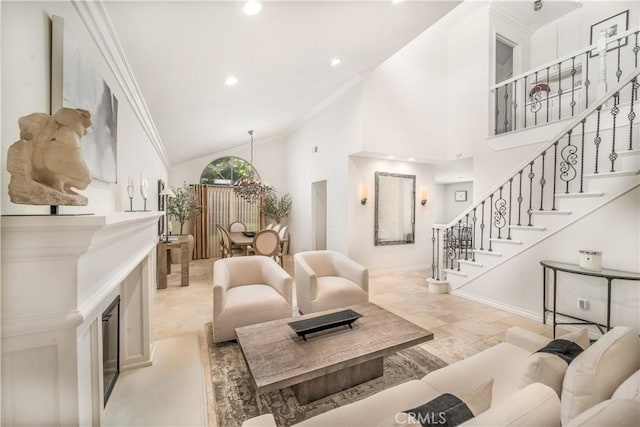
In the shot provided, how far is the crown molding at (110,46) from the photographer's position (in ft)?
4.73

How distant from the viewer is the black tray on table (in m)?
1.95

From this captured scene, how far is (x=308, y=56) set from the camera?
3.31 metres

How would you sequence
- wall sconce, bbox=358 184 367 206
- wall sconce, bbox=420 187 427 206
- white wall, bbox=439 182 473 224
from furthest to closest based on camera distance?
white wall, bbox=439 182 473 224
wall sconce, bbox=420 187 427 206
wall sconce, bbox=358 184 367 206

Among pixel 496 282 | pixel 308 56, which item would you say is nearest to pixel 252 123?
pixel 308 56

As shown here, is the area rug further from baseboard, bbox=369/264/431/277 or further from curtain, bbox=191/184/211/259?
curtain, bbox=191/184/211/259

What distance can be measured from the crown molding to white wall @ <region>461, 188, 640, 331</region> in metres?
4.61

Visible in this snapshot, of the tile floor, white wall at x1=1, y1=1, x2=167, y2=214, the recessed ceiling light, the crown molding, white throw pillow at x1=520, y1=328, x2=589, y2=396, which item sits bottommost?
the tile floor

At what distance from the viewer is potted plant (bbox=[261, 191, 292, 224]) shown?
771 cm

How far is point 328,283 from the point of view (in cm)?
325

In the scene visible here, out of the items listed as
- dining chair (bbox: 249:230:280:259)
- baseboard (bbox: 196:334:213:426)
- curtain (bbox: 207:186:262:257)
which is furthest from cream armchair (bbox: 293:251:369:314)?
curtain (bbox: 207:186:262:257)

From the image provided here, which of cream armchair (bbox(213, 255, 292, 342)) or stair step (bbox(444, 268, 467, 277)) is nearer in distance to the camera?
cream armchair (bbox(213, 255, 292, 342))

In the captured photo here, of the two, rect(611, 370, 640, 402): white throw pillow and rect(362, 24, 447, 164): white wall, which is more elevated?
rect(362, 24, 447, 164): white wall

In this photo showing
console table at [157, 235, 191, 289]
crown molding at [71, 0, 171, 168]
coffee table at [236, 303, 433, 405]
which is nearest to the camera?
crown molding at [71, 0, 171, 168]

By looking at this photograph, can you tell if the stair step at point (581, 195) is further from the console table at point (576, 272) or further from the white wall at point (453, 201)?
the white wall at point (453, 201)
